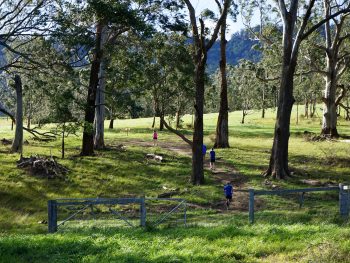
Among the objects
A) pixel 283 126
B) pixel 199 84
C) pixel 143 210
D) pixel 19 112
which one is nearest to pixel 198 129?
pixel 199 84

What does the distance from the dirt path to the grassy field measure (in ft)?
0.19

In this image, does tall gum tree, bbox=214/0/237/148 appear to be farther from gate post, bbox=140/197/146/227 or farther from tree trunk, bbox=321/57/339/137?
gate post, bbox=140/197/146/227

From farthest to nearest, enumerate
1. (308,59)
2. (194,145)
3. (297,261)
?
1. (308,59)
2. (194,145)
3. (297,261)

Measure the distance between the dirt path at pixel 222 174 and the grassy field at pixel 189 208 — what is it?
6 cm

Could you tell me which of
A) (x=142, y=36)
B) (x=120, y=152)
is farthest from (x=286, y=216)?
(x=120, y=152)

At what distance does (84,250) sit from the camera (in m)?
9.32

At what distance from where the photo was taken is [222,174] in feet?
84.4

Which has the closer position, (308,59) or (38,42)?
(38,42)

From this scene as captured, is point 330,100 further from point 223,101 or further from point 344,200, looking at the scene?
point 344,200

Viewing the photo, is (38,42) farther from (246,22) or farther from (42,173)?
(246,22)

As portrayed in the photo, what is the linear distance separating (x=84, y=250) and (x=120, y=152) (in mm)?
23801

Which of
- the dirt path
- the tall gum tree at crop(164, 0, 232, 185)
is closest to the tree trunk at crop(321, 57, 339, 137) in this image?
the dirt path

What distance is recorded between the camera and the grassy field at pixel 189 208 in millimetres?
8656

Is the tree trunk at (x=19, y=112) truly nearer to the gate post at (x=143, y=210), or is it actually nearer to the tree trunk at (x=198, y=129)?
the tree trunk at (x=198, y=129)
